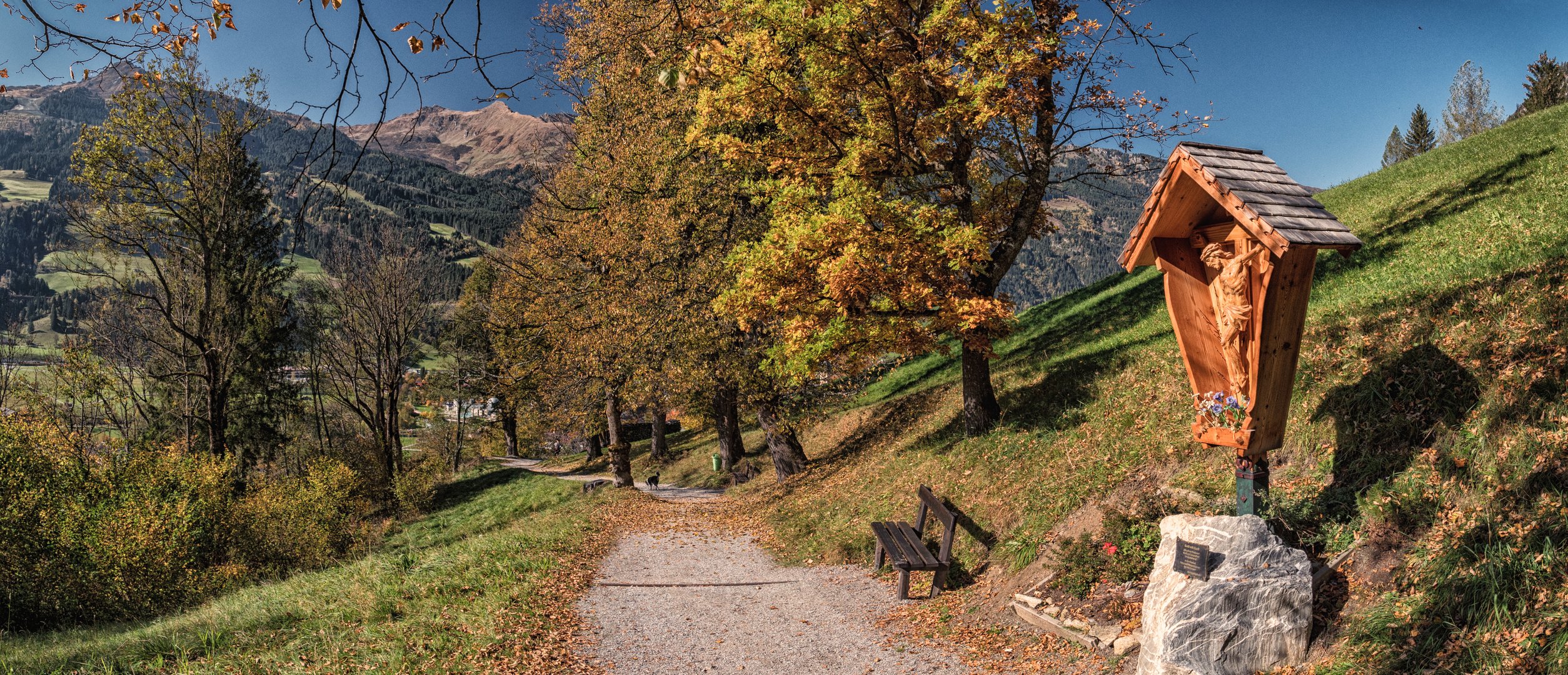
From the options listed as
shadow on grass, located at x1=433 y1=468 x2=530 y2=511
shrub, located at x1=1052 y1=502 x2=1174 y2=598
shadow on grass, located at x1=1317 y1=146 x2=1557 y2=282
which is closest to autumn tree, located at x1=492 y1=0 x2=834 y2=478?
shadow on grass, located at x1=433 y1=468 x2=530 y2=511

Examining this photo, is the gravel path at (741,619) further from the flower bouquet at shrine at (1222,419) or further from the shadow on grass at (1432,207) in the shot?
the shadow on grass at (1432,207)

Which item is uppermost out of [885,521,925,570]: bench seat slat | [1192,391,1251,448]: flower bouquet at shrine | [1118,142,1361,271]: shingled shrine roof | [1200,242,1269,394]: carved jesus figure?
[1118,142,1361,271]: shingled shrine roof

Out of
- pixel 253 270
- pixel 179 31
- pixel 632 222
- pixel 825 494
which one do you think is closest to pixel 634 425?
pixel 253 270

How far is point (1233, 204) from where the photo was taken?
5117 millimetres

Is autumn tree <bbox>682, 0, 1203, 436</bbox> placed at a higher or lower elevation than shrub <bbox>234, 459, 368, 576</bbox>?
higher

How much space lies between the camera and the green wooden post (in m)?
5.64

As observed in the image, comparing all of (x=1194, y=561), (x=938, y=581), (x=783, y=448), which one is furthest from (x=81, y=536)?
(x=1194, y=561)

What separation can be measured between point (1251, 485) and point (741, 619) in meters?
5.74

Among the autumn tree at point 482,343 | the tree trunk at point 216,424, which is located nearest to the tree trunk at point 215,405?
the tree trunk at point 216,424

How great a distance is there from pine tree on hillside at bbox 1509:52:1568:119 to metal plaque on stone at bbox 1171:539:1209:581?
136 feet

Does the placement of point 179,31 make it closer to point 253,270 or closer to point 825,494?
point 825,494

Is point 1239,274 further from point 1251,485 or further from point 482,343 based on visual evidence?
point 482,343

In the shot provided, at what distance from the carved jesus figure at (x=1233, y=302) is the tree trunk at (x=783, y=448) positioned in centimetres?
1290

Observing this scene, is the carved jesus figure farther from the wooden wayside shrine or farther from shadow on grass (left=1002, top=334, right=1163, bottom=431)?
shadow on grass (left=1002, top=334, right=1163, bottom=431)
